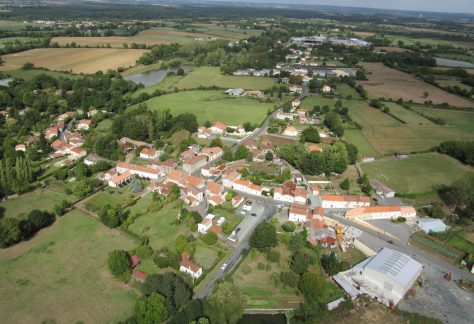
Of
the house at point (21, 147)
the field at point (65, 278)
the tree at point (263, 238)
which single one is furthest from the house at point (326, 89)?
the field at point (65, 278)

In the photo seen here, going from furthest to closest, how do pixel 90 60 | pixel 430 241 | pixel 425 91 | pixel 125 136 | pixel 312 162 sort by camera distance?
1. pixel 90 60
2. pixel 425 91
3. pixel 125 136
4. pixel 312 162
5. pixel 430 241

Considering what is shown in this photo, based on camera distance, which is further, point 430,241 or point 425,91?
point 425,91

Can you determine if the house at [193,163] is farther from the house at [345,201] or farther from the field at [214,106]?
the house at [345,201]

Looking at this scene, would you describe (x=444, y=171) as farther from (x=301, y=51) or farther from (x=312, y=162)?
(x=301, y=51)

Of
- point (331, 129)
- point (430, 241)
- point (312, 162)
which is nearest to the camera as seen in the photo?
point (430, 241)

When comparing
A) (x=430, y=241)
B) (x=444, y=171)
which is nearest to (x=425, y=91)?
(x=444, y=171)

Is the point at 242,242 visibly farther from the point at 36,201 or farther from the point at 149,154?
the point at 36,201

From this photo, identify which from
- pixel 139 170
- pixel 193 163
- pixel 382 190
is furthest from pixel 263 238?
pixel 139 170
